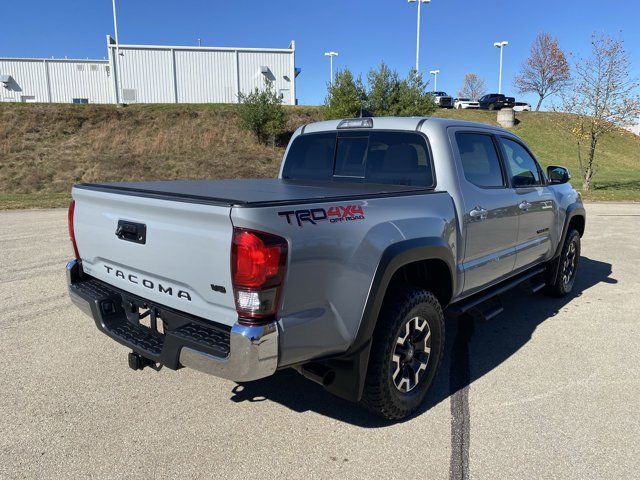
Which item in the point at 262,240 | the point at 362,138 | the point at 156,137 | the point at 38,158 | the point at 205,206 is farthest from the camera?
the point at 156,137

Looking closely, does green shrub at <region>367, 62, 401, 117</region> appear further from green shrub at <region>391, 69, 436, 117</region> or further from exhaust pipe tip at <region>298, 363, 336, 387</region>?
exhaust pipe tip at <region>298, 363, 336, 387</region>

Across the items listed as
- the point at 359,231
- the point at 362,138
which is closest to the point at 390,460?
the point at 359,231

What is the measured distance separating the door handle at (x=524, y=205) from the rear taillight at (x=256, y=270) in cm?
283

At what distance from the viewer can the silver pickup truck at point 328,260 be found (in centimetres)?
223

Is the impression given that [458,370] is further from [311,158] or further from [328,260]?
[311,158]

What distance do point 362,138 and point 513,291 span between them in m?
3.21

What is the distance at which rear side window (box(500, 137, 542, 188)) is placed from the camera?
4.38 metres

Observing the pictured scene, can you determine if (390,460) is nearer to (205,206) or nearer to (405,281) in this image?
(405,281)

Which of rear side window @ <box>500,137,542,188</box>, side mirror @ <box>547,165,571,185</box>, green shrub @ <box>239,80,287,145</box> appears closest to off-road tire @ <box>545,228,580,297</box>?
side mirror @ <box>547,165,571,185</box>

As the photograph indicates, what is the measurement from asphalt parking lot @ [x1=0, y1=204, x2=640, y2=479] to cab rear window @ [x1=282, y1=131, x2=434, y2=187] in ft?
5.17

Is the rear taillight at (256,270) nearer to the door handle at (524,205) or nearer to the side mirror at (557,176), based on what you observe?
the door handle at (524,205)

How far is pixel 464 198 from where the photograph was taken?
3.47 m

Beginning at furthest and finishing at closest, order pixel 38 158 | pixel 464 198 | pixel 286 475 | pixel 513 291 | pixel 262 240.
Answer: pixel 38 158 → pixel 513 291 → pixel 464 198 → pixel 286 475 → pixel 262 240

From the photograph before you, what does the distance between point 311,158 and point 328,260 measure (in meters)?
2.16
